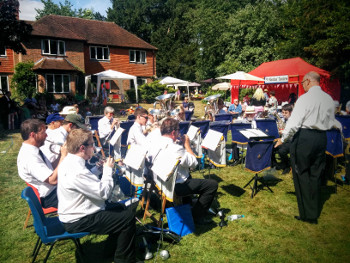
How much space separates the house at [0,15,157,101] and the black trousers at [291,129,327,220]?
2088 cm

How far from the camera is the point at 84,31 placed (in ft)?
85.8

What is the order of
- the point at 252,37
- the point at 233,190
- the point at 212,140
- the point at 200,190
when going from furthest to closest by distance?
the point at 252,37 → the point at 233,190 → the point at 212,140 → the point at 200,190

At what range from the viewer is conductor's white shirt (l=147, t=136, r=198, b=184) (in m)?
3.65

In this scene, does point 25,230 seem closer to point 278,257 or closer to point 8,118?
point 278,257

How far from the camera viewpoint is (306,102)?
158 inches

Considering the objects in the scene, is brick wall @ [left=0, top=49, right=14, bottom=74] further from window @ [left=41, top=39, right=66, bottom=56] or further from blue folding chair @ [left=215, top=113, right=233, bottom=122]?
blue folding chair @ [left=215, top=113, right=233, bottom=122]

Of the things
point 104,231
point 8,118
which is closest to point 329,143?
point 104,231

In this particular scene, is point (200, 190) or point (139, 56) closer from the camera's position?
point (200, 190)

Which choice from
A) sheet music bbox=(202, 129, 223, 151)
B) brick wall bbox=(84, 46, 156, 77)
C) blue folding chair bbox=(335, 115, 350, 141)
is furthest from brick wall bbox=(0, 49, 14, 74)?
blue folding chair bbox=(335, 115, 350, 141)

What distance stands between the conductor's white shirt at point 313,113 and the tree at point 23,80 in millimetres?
21166

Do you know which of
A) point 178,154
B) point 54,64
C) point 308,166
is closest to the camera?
point 178,154

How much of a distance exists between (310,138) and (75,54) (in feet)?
78.5

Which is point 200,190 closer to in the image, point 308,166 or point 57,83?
point 308,166

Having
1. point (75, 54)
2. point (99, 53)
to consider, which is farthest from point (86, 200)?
point (99, 53)
